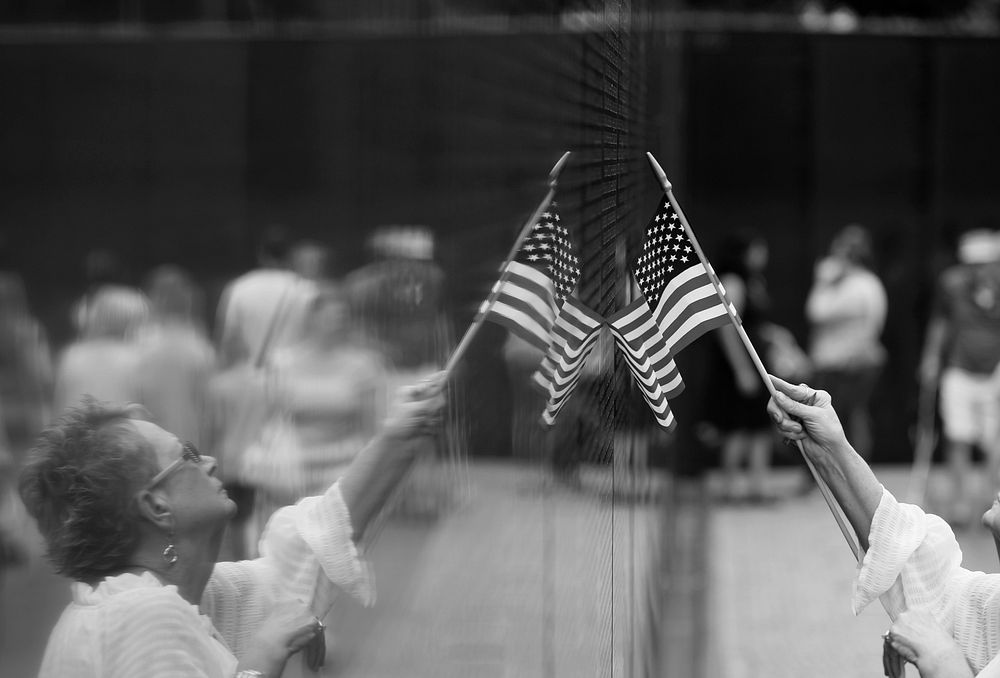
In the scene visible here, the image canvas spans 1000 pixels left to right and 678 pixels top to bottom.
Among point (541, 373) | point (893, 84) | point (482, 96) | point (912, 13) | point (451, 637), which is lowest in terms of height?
point (451, 637)

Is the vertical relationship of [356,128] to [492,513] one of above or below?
above

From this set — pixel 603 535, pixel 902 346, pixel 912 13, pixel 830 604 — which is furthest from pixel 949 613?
pixel 912 13

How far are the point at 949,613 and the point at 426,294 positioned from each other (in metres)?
1.15

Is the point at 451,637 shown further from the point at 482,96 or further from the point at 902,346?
the point at 902,346

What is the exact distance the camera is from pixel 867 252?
41.4 ft

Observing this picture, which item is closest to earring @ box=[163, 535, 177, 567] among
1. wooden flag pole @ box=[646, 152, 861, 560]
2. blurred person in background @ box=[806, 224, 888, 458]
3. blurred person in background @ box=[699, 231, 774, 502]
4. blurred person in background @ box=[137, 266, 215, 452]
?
wooden flag pole @ box=[646, 152, 861, 560]

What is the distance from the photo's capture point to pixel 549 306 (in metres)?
2.73

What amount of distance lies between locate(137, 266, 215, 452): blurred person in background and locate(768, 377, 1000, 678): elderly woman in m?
2.17

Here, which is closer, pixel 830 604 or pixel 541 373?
pixel 541 373

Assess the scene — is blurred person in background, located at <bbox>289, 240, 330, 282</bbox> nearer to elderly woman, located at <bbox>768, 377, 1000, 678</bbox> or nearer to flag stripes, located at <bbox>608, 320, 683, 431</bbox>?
flag stripes, located at <bbox>608, 320, 683, 431</bbox>

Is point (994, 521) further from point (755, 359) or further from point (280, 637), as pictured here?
point (280, 637)

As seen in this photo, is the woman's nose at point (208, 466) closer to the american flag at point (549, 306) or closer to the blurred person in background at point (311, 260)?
the american flag at point (549, 306)

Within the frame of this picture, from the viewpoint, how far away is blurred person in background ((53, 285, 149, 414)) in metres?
3.46

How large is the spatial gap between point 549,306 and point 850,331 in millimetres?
9928
